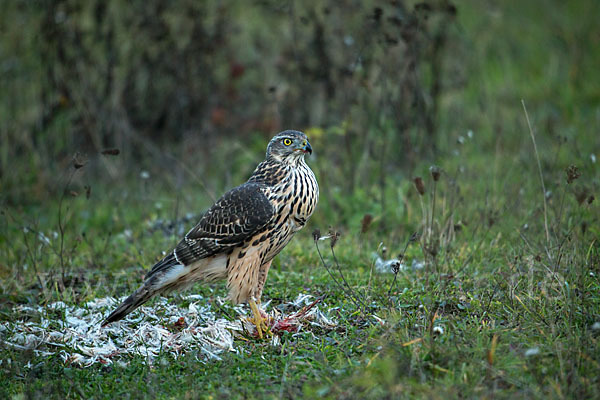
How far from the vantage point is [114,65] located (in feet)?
27.3

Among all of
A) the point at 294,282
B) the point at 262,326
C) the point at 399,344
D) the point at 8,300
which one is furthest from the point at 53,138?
the point at 399,344

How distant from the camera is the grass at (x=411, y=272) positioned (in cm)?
346

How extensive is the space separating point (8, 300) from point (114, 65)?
4.03 metres

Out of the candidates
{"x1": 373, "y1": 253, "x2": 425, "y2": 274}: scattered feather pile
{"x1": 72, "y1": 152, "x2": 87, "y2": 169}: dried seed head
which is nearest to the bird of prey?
{"x1": 72, "y1": 152, "x2": 87, "y2": 169}: dried seed head

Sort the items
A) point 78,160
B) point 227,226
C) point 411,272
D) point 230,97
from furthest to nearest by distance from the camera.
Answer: point 230,97
point 411,272
point 78,160
point 227,226

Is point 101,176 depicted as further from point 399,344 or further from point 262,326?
point 399,344

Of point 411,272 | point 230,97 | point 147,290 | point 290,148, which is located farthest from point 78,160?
point 230,97

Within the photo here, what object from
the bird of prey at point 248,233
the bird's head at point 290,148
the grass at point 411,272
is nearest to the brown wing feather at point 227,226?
the bird of prey at point 248,233

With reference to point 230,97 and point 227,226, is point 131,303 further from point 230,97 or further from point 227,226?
point 230,97

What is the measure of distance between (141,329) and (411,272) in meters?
2.21

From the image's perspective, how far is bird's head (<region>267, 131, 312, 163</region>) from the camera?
466cm

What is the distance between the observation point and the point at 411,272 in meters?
5.27

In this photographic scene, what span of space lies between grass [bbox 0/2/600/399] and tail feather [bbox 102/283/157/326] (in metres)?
0.45

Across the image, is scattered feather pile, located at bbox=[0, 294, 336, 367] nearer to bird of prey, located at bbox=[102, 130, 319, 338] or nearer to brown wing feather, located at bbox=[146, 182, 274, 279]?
bird of prey, located at bbox=[102, 130, 319, 338]
